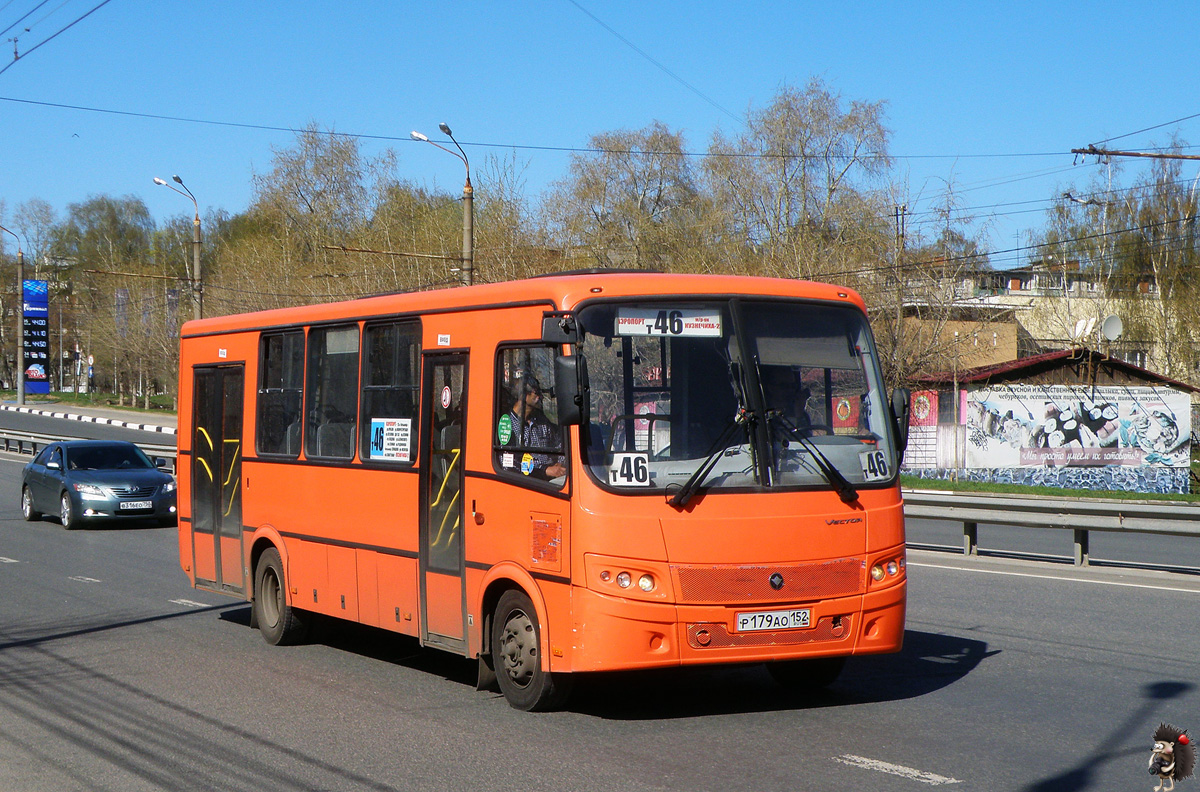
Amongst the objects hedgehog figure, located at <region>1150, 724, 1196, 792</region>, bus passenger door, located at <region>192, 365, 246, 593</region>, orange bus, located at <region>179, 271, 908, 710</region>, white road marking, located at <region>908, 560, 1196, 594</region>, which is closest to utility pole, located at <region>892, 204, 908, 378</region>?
white road marking, located at <region>908, 560, 1196, 594</region>

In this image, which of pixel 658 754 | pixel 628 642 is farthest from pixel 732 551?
pixel 658 754

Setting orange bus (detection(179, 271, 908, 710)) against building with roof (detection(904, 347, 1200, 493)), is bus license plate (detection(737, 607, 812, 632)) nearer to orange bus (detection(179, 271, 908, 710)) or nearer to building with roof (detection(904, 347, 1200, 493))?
orange bus (detection(179, 271, 908, 710))

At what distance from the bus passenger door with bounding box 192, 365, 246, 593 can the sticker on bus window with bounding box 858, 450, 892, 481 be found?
5933mm

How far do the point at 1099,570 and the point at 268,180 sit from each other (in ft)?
186

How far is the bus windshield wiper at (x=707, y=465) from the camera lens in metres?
6.96

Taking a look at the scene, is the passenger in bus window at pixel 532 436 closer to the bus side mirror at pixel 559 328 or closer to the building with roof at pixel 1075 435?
the bus side mirror at pixel 559 328

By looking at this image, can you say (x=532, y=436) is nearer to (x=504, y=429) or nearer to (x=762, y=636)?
(x=504, y=429)

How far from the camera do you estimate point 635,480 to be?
7012 mm

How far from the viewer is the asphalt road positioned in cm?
609

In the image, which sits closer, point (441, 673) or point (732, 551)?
point (732, 551)

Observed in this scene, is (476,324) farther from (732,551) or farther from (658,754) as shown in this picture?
(658,754)

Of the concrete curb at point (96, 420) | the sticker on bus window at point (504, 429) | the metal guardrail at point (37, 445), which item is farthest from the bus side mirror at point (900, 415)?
the concrete curb at point (96, 420)

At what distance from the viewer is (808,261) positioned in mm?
43094

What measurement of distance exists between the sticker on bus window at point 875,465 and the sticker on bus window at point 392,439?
3.12m
